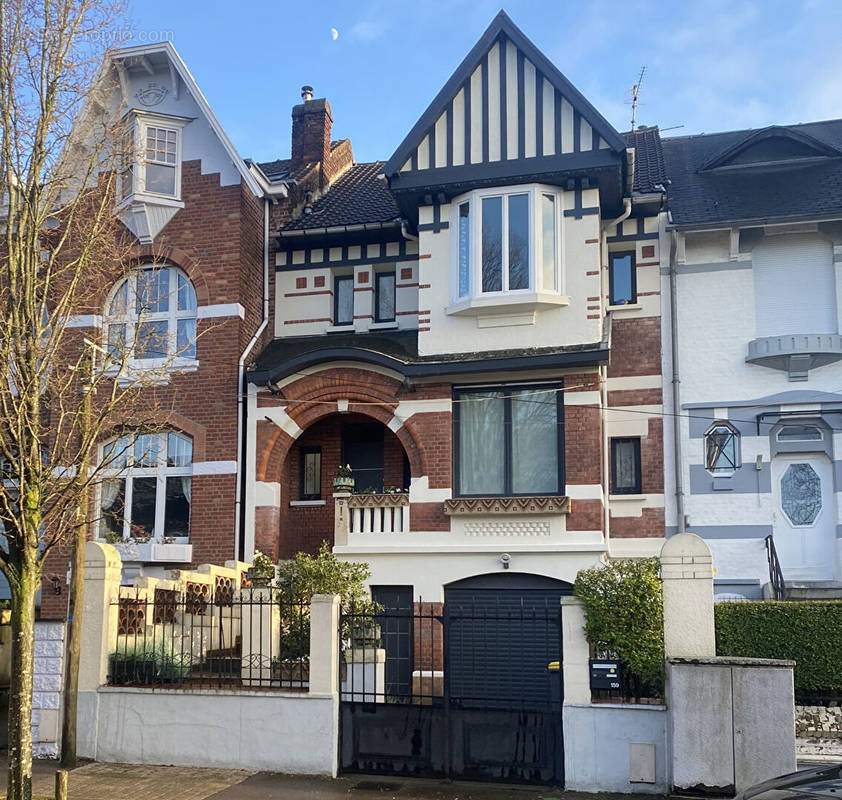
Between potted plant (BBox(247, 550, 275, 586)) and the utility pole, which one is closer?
the utility pole

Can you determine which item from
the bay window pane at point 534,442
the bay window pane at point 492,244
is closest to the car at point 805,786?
the bay window pane at point 534,442

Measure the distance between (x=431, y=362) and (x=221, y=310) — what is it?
Answer: 4.44 m

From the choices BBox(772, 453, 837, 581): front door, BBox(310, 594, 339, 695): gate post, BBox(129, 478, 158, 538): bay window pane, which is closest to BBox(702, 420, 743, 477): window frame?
BBox(772, 453, 837, 581): front door

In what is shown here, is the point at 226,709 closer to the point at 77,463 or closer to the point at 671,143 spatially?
the point at 77,463

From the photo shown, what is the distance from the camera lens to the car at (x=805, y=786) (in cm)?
703

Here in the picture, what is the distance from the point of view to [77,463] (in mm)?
10953

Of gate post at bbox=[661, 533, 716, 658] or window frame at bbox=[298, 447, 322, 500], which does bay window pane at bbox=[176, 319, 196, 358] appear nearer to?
window frame at bbox=[298, 447, 322, 500]

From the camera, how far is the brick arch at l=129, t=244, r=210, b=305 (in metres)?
20.2

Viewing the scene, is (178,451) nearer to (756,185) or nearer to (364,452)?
(364,452)

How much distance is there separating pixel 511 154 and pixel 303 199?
5655 millimetres

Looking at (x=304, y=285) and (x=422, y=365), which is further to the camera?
(x=304, y=285)

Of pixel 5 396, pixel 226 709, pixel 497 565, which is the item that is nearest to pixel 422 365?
pixel 497 565

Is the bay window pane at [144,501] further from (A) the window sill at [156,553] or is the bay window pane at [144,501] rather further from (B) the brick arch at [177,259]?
(B) the brick arch at [177,259]

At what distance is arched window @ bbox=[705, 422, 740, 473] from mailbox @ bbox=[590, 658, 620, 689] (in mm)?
7904
